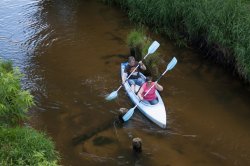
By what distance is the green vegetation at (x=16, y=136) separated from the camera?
6.73 metres

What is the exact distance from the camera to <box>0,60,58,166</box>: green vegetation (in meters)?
6.73

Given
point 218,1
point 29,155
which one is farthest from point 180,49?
point 29,155

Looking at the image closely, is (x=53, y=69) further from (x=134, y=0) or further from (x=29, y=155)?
(x=29, y=155)

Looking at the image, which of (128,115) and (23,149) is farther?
(128,115)

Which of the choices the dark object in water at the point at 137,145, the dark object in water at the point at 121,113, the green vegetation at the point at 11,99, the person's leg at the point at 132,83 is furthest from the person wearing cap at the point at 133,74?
the green vegetation at the point at 11,99

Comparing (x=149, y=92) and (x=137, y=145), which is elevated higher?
(x=149, y=92)

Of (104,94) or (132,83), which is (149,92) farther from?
(104,94)

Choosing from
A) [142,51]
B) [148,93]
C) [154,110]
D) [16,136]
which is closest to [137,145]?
[154,110]

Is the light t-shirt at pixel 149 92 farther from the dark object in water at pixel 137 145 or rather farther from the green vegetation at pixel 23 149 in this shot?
the green vegetation at pixel 23 149

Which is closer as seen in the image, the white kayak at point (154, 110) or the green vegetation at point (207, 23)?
the white kayak at point (154, 110)

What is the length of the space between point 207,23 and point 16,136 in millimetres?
8269

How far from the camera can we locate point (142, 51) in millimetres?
13727

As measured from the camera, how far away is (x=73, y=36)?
52.2 ft

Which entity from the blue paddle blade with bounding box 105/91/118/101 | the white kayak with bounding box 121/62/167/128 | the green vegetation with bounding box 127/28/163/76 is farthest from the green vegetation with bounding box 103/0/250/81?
the blue paddle blade with bounding box 105/91/118/101
